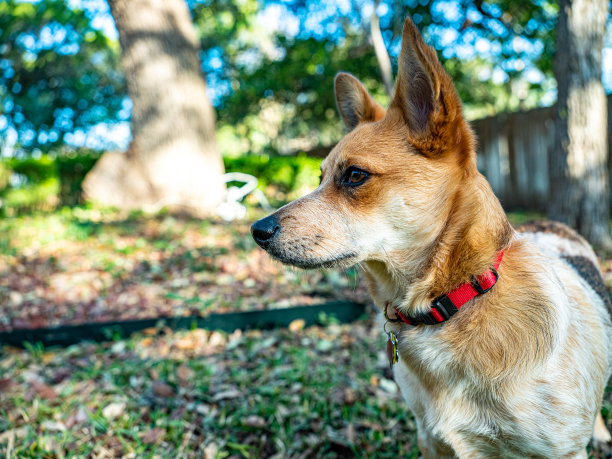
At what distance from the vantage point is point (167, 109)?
7.57 m

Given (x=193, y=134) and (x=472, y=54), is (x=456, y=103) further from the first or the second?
(x=472, y=54)

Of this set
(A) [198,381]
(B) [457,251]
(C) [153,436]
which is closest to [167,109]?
(A) [198,381]

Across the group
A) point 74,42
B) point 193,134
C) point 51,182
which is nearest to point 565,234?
point 193,134

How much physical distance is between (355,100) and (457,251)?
1206 mm

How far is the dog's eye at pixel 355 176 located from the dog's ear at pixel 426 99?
0.91ft

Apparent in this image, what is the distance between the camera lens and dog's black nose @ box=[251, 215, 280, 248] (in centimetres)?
192

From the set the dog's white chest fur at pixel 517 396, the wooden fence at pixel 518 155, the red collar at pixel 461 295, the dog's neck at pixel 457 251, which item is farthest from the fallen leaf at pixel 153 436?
the wooden fence at pixel 518 155

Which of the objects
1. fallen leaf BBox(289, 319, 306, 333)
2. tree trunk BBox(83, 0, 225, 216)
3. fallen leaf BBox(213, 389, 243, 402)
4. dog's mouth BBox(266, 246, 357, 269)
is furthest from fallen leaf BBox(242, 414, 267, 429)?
tree trunk BBox(83, 0, 225, 216)

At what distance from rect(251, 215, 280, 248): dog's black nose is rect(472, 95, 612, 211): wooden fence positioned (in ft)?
30.6

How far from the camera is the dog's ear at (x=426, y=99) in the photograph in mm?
1751

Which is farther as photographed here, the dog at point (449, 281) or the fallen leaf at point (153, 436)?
the fallen leaf at point (153, 436)

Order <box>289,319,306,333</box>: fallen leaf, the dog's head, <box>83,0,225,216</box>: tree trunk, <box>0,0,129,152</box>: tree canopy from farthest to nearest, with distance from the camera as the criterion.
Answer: <box>0,0,129,152</box>: tree canopy < <box>83,0,225,216</box>: tree trunk < <box>289,319,306,333</box>: fallen leaf < the dog's head

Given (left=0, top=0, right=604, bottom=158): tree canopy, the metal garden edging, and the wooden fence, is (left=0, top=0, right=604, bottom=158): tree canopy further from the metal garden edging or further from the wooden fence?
the metal garden edging

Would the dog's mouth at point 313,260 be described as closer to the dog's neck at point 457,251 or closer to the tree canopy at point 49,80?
the dog's neck at point 457,251
